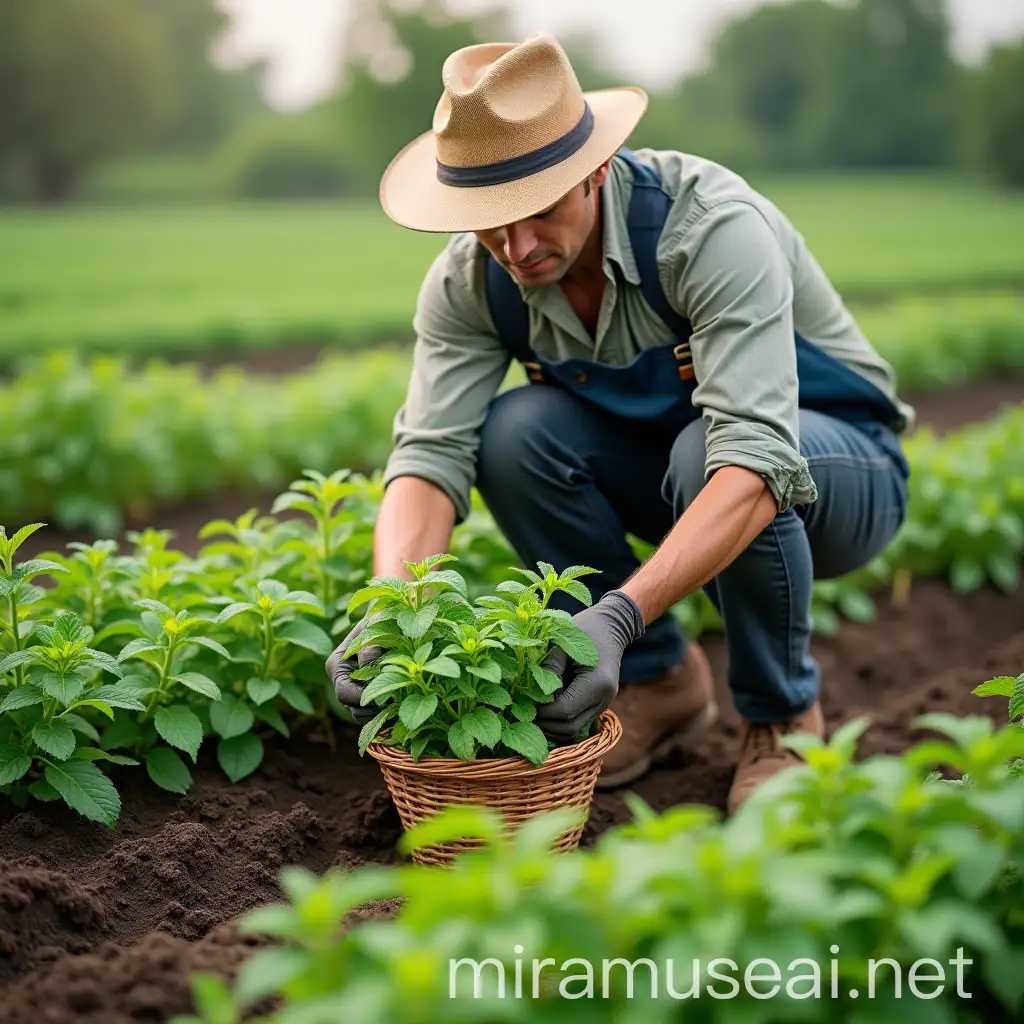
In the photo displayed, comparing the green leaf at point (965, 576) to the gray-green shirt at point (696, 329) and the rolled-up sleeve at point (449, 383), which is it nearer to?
the gray-green shirt at point (696, 329)

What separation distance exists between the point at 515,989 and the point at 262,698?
133 centimetres

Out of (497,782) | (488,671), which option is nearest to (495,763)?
(497,782)

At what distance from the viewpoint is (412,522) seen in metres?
2.77

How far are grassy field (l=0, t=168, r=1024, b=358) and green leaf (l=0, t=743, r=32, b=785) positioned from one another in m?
8.30

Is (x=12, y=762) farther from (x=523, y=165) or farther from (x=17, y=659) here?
(x=523, y=165)

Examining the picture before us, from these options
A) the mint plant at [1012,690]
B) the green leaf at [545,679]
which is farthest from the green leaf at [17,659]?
the mint plant at [1012,690]

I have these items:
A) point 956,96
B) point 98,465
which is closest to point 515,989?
point 98,465

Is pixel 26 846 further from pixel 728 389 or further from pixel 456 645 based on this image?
pixel 728 389

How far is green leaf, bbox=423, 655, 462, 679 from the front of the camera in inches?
80.1

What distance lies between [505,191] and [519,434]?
24.2 inches

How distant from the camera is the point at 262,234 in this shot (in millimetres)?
26297

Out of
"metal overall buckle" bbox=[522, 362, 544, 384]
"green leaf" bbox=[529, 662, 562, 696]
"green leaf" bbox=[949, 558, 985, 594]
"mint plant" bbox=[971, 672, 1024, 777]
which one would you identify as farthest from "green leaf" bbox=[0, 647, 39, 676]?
"green leaf" bbox=[949, 558, 985, 594]

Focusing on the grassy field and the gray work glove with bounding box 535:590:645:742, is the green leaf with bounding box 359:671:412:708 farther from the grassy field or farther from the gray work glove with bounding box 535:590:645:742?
the grassy field

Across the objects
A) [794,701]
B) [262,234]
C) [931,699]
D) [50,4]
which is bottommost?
[262,234]
